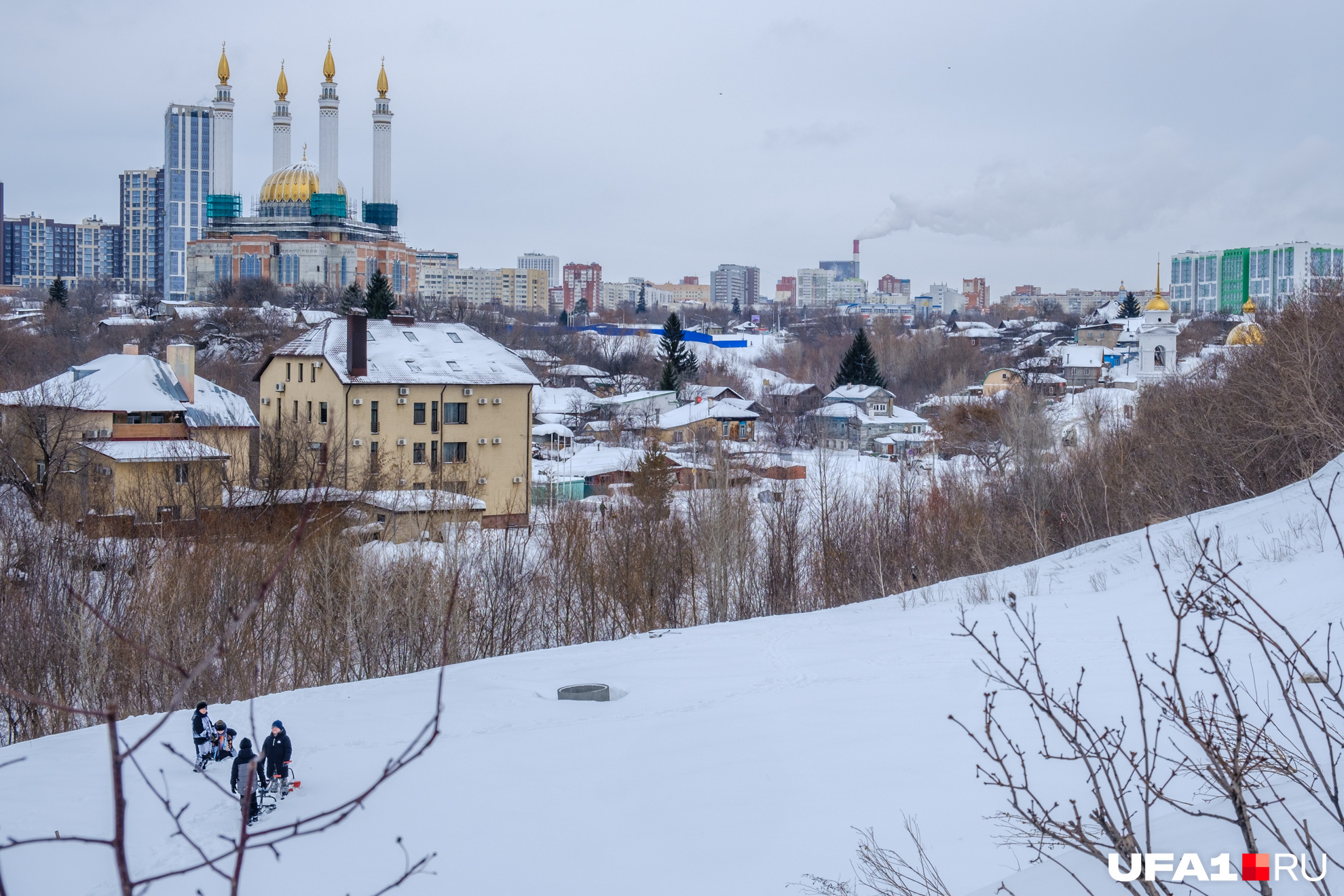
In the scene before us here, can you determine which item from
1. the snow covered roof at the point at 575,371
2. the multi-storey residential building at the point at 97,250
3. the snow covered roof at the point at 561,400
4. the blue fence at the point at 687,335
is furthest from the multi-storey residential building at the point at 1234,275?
the multi-storey residential building at the point at 97,250

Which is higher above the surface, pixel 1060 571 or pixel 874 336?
pixel 874 336

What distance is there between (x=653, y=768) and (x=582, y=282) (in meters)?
168

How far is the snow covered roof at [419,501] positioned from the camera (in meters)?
21.8

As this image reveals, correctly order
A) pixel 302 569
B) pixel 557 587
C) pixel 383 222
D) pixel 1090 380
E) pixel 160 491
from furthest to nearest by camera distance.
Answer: pixel 383 222 < pixel 1090 380 < pixel 160 491 < pixel 557 587 < pixel 302 569

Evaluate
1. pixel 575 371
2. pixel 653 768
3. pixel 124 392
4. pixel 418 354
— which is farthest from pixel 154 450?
pixel 575 371

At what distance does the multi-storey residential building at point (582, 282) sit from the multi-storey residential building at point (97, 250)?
64.7m

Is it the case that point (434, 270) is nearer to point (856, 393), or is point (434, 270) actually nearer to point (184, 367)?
point (856, 393)

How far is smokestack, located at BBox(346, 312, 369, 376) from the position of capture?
2852cm

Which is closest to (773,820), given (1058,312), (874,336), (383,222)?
(874,336)

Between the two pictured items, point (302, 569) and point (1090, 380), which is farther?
point (1090, 380)

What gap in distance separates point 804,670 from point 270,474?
1702 cm

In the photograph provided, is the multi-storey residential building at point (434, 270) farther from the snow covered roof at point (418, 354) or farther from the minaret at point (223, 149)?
the snow covered roof at point (418, 354)

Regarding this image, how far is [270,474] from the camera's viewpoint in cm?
2369

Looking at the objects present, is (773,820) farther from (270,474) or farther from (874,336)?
(874,336)
